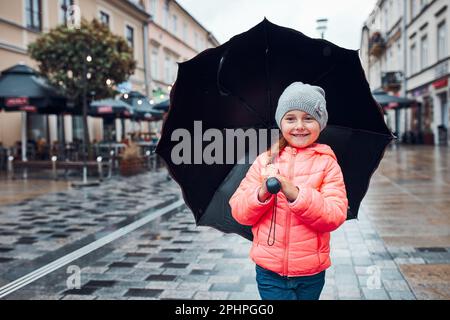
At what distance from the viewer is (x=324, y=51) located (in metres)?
2.27

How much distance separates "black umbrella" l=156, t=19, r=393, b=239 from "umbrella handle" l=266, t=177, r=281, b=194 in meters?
0.59

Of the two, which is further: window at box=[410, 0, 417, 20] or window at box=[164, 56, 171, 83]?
window at box=[164, 56, 171, 83]

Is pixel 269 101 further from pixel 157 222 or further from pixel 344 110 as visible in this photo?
pixel 157 222

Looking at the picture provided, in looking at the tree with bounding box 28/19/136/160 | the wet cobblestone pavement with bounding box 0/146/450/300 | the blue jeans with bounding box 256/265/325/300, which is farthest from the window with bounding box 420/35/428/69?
the blue jeans with bounding box 256/265/325/300

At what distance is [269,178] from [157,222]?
575 centimetres

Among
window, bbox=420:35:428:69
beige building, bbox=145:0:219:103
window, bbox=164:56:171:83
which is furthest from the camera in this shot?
window, bbox=164:56:171:83

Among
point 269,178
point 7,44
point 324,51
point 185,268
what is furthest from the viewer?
point 7,44

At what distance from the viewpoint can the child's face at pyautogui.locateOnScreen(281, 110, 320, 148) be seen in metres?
2.08

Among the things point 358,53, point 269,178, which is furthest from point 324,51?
point 269,178

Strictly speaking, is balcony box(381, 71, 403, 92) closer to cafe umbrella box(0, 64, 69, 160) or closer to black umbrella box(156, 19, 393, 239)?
cafe umbrella box(0, 64, 69, 160)

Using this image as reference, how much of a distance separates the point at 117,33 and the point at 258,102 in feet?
83.6

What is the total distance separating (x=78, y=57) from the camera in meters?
15.0
